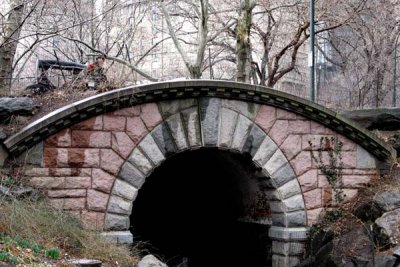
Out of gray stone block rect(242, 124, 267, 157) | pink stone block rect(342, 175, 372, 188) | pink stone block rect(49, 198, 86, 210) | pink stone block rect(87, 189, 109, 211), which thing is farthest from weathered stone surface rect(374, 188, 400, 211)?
pink stone block rect(49, 198, 86, 210)

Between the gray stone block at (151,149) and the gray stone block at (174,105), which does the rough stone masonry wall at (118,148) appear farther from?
the gray stone block at (151,149)

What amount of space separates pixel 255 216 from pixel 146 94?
15.0 feet

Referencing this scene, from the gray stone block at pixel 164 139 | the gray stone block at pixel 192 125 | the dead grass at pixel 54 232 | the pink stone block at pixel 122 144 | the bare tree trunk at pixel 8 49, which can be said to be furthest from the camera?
the bare tree trunk at pixel 8 49

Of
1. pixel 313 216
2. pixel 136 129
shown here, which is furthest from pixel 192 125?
pixel 313 216

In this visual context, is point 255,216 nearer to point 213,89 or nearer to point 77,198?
point 213,89

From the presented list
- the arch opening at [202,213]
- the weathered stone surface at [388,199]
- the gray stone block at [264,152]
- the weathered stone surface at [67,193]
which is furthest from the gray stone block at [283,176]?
the weathered stone surface at [67,193]

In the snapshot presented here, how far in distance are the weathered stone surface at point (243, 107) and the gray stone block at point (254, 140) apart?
236 mm

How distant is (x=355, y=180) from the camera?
40.9 feet

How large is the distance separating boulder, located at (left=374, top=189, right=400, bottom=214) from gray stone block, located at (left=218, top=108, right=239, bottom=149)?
2953mm

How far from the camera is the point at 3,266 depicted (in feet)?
20.8

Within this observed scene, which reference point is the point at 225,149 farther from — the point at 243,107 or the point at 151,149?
the point at 151,149

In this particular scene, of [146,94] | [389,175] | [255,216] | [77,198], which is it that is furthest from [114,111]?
[389,175]

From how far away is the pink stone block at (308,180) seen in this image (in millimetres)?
12023

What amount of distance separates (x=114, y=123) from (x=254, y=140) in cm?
267
